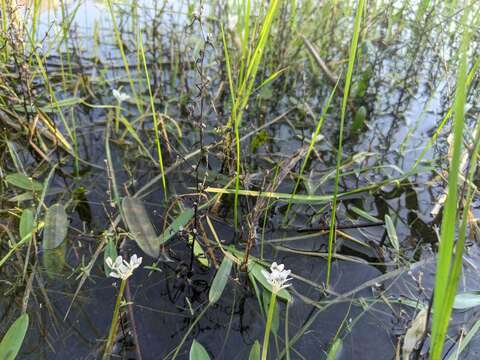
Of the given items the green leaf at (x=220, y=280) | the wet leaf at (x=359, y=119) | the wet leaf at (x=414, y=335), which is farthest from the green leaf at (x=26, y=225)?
the wet leaf at (x=359, y=119)

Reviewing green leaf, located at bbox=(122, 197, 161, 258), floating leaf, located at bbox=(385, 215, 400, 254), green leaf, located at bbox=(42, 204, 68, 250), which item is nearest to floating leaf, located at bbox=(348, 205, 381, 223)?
floating leaf, located at bbox=(385, 215, 400, 254)

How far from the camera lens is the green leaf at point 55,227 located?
3.19 ft

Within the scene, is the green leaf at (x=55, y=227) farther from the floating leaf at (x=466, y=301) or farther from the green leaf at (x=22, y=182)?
the floating leaf at (x=466, y=301)

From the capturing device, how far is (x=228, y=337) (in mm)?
816

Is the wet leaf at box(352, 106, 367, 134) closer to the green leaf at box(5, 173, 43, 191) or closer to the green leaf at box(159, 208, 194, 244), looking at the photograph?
the green leaf at box(159, 208, 194, 244)

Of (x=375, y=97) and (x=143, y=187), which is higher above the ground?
(x=375, y=97)

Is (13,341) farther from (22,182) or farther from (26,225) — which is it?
(22,182)

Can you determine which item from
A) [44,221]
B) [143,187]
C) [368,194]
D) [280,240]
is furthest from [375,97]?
[44,221]

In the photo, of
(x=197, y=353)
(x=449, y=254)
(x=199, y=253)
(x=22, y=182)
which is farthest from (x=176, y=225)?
(x=449, y=254)

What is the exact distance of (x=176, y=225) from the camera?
0.98 m

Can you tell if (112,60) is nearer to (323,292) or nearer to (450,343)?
(323,292)

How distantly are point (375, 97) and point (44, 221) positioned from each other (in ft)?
4.51

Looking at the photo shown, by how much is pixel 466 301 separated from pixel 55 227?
939mm

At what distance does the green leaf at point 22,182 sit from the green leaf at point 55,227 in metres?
0.11
